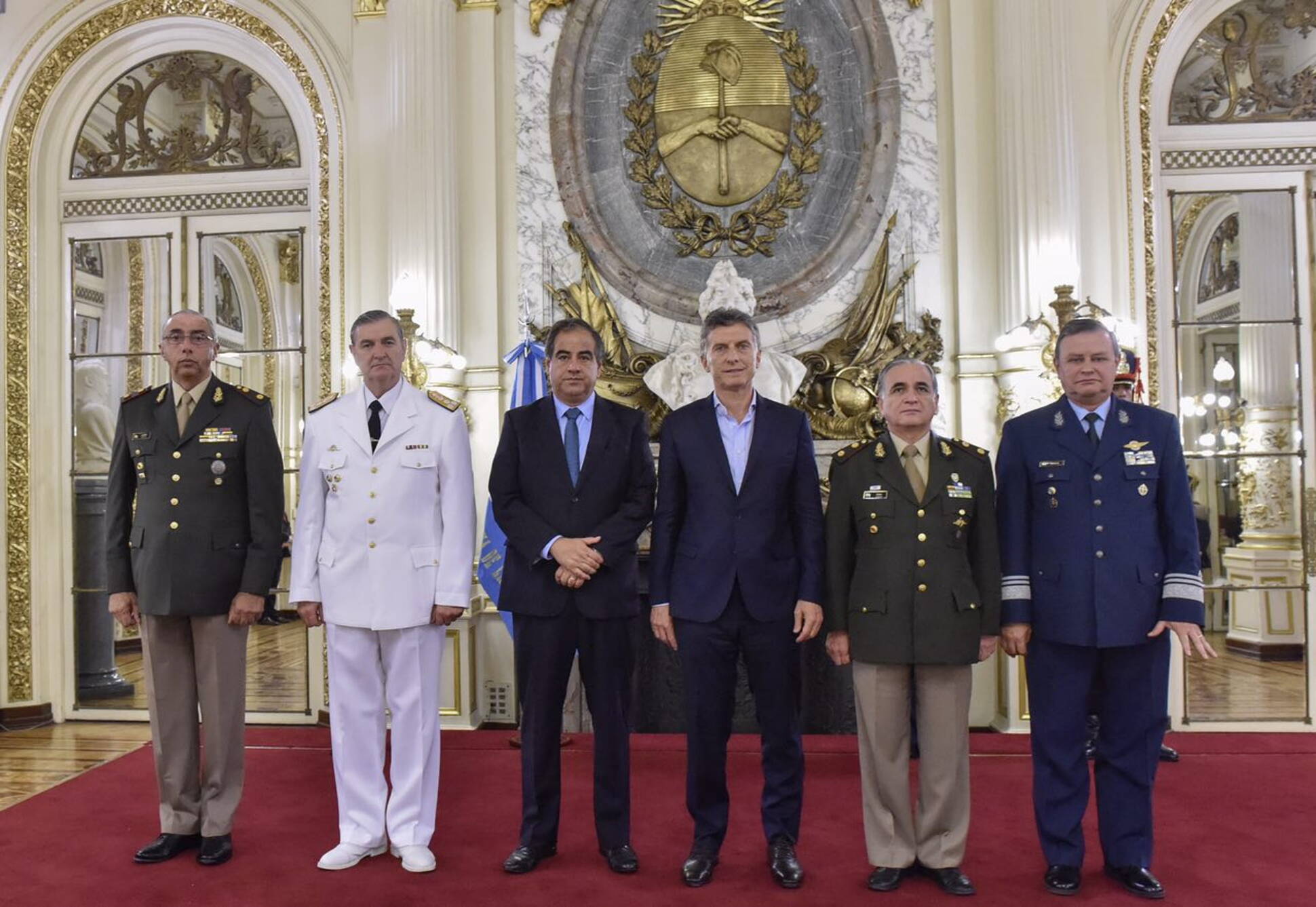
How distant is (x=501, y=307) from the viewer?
5.74 meters

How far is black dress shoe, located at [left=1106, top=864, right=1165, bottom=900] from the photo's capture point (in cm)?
288

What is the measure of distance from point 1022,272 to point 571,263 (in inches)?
95.6

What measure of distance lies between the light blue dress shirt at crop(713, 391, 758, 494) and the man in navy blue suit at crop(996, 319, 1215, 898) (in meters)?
0.79

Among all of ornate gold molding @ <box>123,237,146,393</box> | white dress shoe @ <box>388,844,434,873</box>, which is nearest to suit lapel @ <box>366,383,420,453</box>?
white dress shoe @ <box>388,844,434,873</box>

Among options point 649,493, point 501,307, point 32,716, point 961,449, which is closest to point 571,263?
point 501,307

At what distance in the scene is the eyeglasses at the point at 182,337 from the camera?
132 inches

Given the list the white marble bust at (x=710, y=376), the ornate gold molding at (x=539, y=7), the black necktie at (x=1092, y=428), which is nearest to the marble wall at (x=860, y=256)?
the ornate gold molding at (x=539, y=7)

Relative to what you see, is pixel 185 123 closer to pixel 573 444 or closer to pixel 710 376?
pixel 710 376

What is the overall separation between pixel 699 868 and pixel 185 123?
5.30 metres

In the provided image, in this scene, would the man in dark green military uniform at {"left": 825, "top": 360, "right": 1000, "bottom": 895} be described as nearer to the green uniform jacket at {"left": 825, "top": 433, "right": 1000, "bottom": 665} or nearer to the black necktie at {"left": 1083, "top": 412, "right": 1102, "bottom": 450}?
the green uniform jacket at {"left": 825, "top": 433, "right": 1000, "bottom": 665}

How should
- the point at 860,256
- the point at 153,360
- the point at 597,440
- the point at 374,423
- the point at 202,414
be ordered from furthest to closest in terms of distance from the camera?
the point at 153,360 → the point at 860,256 → the point at 202,414 → the point at 374,423 → the point at 597,440

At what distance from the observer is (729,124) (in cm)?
568

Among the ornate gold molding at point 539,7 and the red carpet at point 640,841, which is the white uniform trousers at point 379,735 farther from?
the ornate gold molding at point 539,7

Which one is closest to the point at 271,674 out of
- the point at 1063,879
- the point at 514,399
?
the point at 514,399
